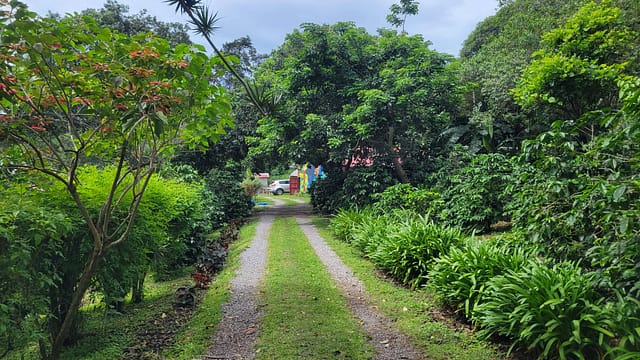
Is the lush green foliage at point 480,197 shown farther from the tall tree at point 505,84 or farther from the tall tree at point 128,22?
the tall tree at point 128,22

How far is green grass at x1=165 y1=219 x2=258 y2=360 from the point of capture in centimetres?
364

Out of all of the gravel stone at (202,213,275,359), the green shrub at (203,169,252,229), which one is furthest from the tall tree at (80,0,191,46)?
the gravel stone at (202,213,275,359)

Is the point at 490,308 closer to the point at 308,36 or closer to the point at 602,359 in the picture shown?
the point at 602,359

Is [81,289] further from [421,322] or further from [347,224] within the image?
[347,224]

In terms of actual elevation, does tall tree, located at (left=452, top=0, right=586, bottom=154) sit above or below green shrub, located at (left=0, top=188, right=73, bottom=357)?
above

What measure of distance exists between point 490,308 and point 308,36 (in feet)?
35.4

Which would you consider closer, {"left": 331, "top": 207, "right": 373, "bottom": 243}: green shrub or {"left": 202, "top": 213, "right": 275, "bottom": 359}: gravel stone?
{"left": 202, "top": 213, "right": 275, "bottom": 359}: gravel stone

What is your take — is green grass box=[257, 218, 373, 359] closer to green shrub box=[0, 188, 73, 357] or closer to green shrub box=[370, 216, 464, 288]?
green shrub box=[370, 216, 464, 288]

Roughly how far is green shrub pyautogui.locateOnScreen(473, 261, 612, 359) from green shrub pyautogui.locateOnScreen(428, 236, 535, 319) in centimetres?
36

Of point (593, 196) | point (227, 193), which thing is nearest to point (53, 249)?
point (593, 196)

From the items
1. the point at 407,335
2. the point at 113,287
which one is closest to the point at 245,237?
the point at 113,287

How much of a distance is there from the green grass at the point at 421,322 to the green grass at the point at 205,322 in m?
2.07

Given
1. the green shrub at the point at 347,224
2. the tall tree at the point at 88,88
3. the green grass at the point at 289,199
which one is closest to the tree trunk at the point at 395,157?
the green shrub at the point at 347,224

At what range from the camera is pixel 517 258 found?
13.7ft
